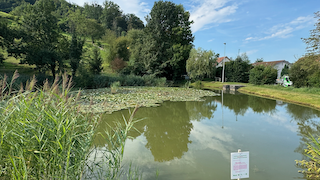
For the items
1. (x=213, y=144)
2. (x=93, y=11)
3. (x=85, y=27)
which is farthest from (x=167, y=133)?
(x=93, y=11)

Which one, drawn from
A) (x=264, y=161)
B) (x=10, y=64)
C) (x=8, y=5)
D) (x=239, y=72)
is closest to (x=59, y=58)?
(x=10, y=64)

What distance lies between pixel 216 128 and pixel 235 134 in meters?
0.78

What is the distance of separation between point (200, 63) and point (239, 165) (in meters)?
21.8

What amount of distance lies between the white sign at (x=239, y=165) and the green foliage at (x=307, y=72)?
1542 centimetres

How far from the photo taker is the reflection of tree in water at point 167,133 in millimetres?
4262

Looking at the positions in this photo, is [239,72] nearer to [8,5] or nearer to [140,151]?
[140,151]

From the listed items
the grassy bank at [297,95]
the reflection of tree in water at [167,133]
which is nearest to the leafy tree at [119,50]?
the grassy bank at [297,95]

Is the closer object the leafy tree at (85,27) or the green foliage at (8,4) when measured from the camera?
the leafy tree at (85,27)

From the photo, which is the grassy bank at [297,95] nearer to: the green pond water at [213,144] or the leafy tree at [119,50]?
the green pond water at [213,144]

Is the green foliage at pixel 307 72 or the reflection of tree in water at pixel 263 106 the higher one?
the green foliage at pixel 307 72

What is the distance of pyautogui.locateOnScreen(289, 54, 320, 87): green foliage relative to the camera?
13.5 m

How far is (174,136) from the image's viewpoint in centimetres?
537

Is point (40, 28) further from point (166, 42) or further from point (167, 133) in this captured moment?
point (167, 133)

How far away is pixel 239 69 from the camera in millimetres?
24359
